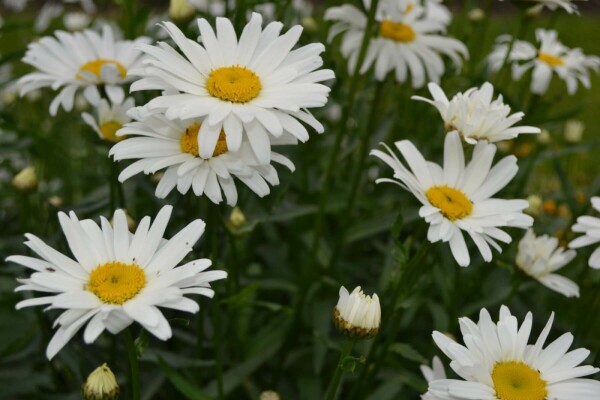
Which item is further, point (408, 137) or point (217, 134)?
point (408, 137)

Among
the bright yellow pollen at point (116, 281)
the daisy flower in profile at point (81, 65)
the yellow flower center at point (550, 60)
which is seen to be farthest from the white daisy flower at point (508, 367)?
the yellow flower center at point (550, 60)

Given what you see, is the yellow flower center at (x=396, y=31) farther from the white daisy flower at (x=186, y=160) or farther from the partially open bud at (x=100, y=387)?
the partially open bud at (x=100, y=387)

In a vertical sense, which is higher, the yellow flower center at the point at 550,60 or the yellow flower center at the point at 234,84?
the yellow flower center at the point at 550,60

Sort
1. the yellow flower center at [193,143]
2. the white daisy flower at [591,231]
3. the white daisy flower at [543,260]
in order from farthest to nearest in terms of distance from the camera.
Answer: the white daisy flower at [543,260], the white daisy flower at [591,231], the yellow flower center at [193,143]

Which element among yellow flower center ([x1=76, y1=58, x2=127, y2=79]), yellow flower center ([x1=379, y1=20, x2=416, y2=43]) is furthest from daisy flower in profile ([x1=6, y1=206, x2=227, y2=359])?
yellow flower center ([x1=379, y1=20, x2=416, y2=43])

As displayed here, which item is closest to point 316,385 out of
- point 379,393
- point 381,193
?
point 379,393

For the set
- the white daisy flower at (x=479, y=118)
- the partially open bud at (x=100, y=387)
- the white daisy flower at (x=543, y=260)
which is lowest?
the partially open bud at (x=100, y=387)

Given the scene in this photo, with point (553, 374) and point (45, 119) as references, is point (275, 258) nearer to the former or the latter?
point (553, 374)
